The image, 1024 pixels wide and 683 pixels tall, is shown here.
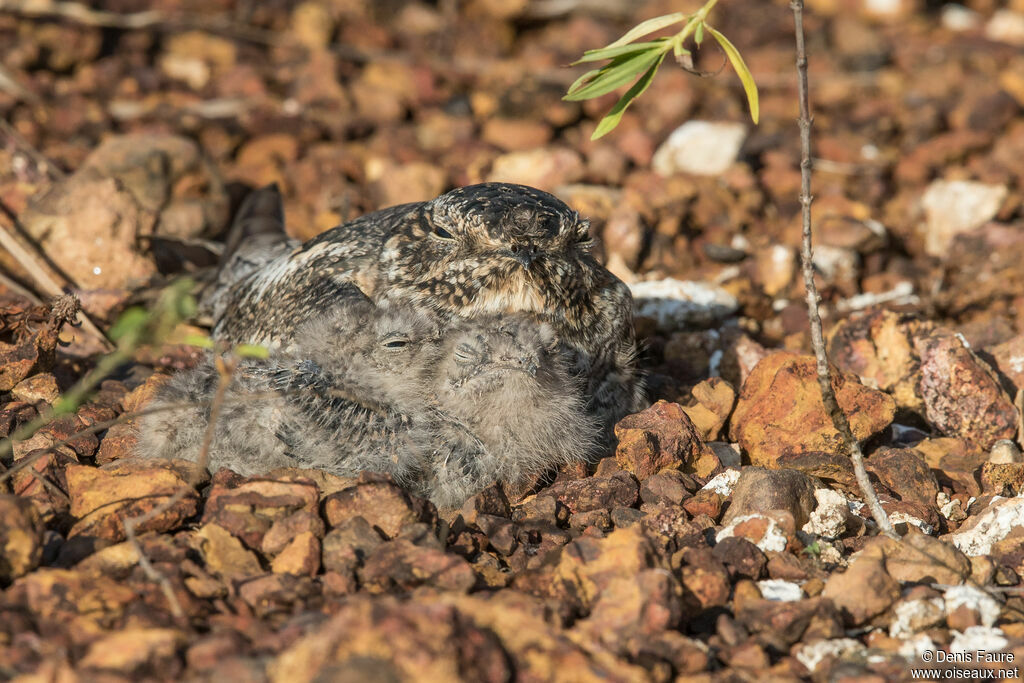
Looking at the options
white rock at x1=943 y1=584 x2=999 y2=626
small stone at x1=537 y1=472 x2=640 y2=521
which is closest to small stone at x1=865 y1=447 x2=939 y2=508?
white rock at x1=943 y1=584 x2=999 y2=626

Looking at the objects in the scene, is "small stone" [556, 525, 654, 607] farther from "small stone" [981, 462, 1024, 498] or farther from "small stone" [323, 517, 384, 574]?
"small stone" [981, 462, 1024, 498]

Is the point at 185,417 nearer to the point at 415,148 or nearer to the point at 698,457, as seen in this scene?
the point at 698,457

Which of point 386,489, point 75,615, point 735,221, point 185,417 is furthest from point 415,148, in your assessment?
point 75,615

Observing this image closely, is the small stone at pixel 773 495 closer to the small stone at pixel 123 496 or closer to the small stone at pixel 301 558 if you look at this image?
the small stone at pixel 301 558

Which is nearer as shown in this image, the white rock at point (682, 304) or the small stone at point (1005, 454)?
the small stone at point (1005, 454)

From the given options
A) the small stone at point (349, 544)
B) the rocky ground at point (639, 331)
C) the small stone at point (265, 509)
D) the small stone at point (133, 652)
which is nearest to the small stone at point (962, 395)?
the rocky ground at point (639, 331)

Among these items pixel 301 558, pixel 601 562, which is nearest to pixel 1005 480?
pixel 601 562

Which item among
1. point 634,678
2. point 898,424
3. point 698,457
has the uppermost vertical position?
point 634,678
